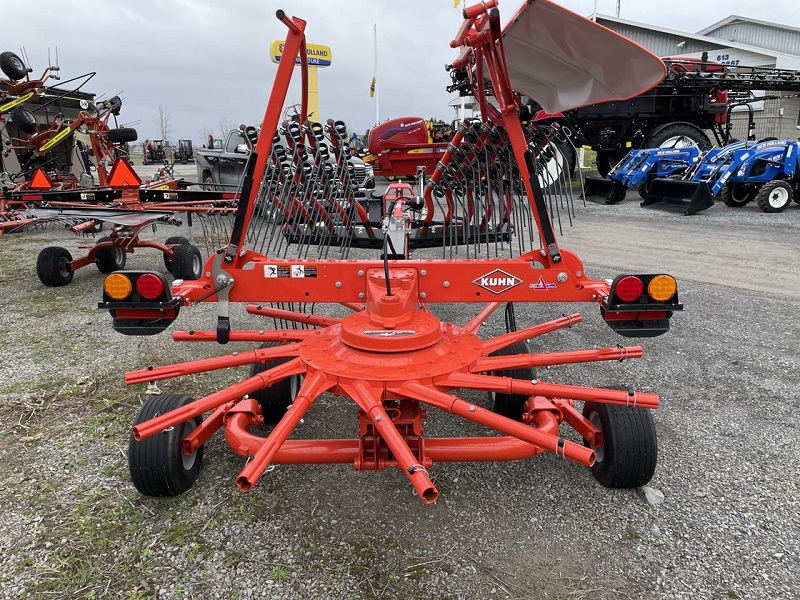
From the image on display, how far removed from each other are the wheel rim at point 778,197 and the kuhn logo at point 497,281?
39.3 ft

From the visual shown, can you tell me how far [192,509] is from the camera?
2516 mm

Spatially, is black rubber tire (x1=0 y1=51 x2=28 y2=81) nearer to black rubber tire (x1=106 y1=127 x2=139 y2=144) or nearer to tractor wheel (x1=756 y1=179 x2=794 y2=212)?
black rubber tire (x1=106 y1=127 x2=139 y2=144)

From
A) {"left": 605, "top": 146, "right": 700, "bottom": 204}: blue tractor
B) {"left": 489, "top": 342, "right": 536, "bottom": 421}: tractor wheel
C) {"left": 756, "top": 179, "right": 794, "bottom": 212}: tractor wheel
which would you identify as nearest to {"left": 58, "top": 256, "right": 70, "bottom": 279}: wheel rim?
{"left": 489, "top": 342, "right": 536, "bottom": 421}: tractor wheel

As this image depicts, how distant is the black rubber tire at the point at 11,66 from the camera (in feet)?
26.8

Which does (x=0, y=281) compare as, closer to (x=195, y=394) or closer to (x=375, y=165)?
(x=195, y=394)

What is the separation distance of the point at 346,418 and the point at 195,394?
108cm

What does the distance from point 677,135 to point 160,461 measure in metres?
16.1

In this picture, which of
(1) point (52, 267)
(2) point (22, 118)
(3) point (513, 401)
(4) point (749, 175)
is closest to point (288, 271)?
(3) point (513, 401)

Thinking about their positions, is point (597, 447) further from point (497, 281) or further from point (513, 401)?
point (497, 281)

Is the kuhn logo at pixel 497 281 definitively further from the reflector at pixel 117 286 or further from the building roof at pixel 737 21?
the building roof at pixel 737 21

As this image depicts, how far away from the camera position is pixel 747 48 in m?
25.0

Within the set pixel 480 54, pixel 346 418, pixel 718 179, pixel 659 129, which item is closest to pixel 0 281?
pixel 346 418

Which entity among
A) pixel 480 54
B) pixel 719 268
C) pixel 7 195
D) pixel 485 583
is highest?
pixel 480 54

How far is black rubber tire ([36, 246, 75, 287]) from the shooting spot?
6.60 metres
